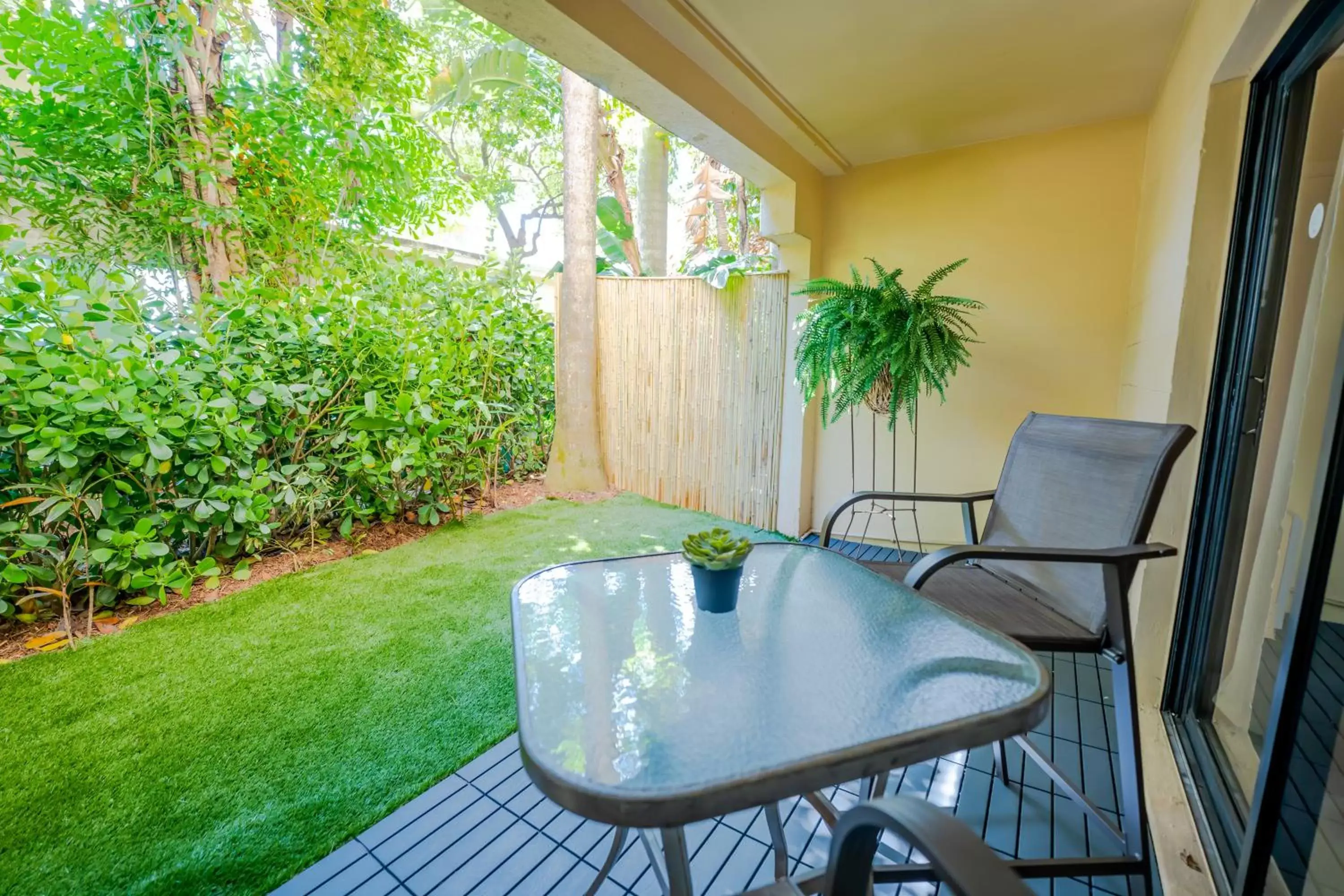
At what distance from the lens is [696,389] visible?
380 centimetres

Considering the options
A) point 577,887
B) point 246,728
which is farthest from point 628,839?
point 246,728

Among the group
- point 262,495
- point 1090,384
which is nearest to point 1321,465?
point 1090,384

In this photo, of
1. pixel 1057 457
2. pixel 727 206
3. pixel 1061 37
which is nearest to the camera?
pixel 1057 457

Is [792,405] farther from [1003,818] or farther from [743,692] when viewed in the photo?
[743,692]

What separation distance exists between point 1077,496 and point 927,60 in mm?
1795

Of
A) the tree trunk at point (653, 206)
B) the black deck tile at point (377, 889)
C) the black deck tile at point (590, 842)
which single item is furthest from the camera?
the tree trunk at point (653, 206)

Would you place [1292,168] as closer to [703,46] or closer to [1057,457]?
[1057,457]

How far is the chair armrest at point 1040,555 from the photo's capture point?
1.11m

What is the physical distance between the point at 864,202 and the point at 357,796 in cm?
358

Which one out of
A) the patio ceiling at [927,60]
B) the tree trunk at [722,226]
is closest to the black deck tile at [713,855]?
the patio ceiling at [927,60]

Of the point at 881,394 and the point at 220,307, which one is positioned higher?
the point at 220,307

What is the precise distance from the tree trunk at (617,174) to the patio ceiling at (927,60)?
116 inches

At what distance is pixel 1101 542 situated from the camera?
4.34 feet

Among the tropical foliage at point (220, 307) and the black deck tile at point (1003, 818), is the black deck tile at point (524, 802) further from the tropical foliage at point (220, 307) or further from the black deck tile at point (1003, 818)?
the tropical foliage at point (220, 307)
